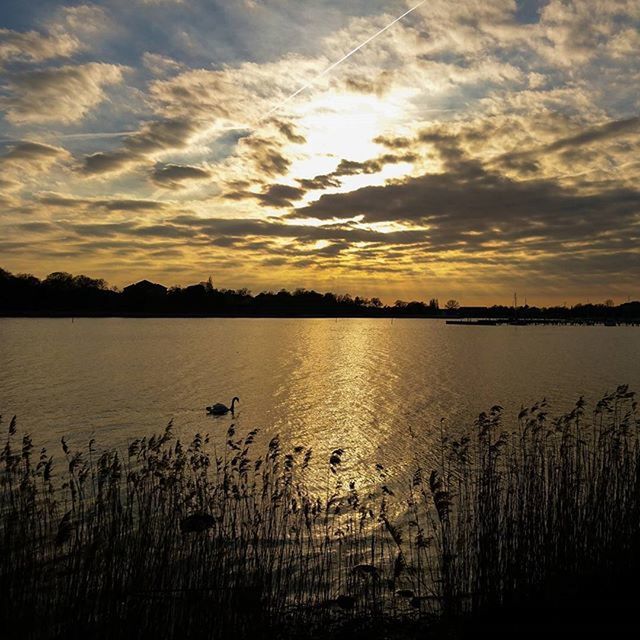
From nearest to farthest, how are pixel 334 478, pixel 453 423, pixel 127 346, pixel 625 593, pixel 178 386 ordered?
pixel 625 593
pixel 334 478
pixel 453 423
pixel 178 386
pixel 127 346

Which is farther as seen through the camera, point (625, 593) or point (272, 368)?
point (272, 368)

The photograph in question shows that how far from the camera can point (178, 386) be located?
46688 mm

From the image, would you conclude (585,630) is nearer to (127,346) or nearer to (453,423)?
(453,423)

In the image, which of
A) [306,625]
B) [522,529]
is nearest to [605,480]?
[522,529]

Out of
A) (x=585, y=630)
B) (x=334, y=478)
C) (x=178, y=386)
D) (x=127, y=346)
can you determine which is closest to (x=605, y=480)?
(x=585, y=630)

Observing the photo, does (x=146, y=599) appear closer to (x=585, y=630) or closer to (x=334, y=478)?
(x=585, y=630)

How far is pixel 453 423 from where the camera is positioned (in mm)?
31812

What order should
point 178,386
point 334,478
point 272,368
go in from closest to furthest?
point 334,478 < point 178,386 < point 272,368

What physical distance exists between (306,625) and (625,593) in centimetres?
515

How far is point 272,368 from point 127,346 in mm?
35841

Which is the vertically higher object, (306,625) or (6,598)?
(6,598)

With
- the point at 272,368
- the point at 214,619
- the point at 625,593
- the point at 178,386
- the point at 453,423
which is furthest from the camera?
the point at 272,368

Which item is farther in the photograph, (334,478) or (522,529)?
(334,478)

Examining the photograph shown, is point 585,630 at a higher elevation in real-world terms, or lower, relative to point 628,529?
lower
